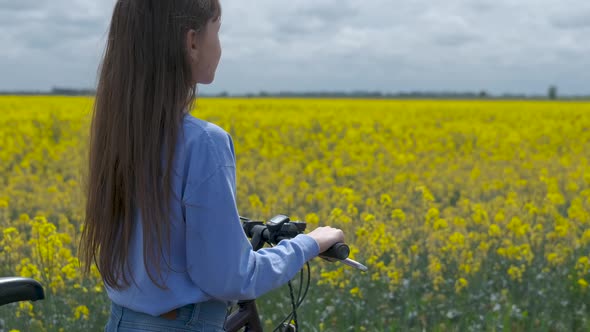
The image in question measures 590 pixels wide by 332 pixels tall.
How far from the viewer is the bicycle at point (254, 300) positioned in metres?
1.64

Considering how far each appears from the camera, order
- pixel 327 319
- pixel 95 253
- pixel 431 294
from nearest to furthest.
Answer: pixel 95 253 < pixel 327 319 < pixel 431 294

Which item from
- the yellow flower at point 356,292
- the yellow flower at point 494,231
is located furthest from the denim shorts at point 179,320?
the yellow flower at point 494,231

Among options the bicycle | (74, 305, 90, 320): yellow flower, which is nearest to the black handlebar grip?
the bicycle

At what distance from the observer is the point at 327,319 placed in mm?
4883

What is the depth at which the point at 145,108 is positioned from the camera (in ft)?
5.36

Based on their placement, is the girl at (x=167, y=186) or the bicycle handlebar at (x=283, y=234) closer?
the girl at (x=167, y=186)

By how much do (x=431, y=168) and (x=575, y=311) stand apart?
18.2 feet

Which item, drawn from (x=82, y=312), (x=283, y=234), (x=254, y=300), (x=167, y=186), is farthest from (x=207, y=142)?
(x=82, y=312)

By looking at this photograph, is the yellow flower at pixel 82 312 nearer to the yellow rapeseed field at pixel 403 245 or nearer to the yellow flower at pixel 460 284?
the yellow rapeseed field at pixel 403 245

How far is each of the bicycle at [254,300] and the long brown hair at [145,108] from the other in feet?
0.73

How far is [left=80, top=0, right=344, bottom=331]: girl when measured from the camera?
158 centimetres

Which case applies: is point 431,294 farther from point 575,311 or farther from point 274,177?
point 274,177

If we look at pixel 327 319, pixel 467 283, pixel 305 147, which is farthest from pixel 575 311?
pixel 305 147

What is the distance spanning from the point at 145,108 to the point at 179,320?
50cm
